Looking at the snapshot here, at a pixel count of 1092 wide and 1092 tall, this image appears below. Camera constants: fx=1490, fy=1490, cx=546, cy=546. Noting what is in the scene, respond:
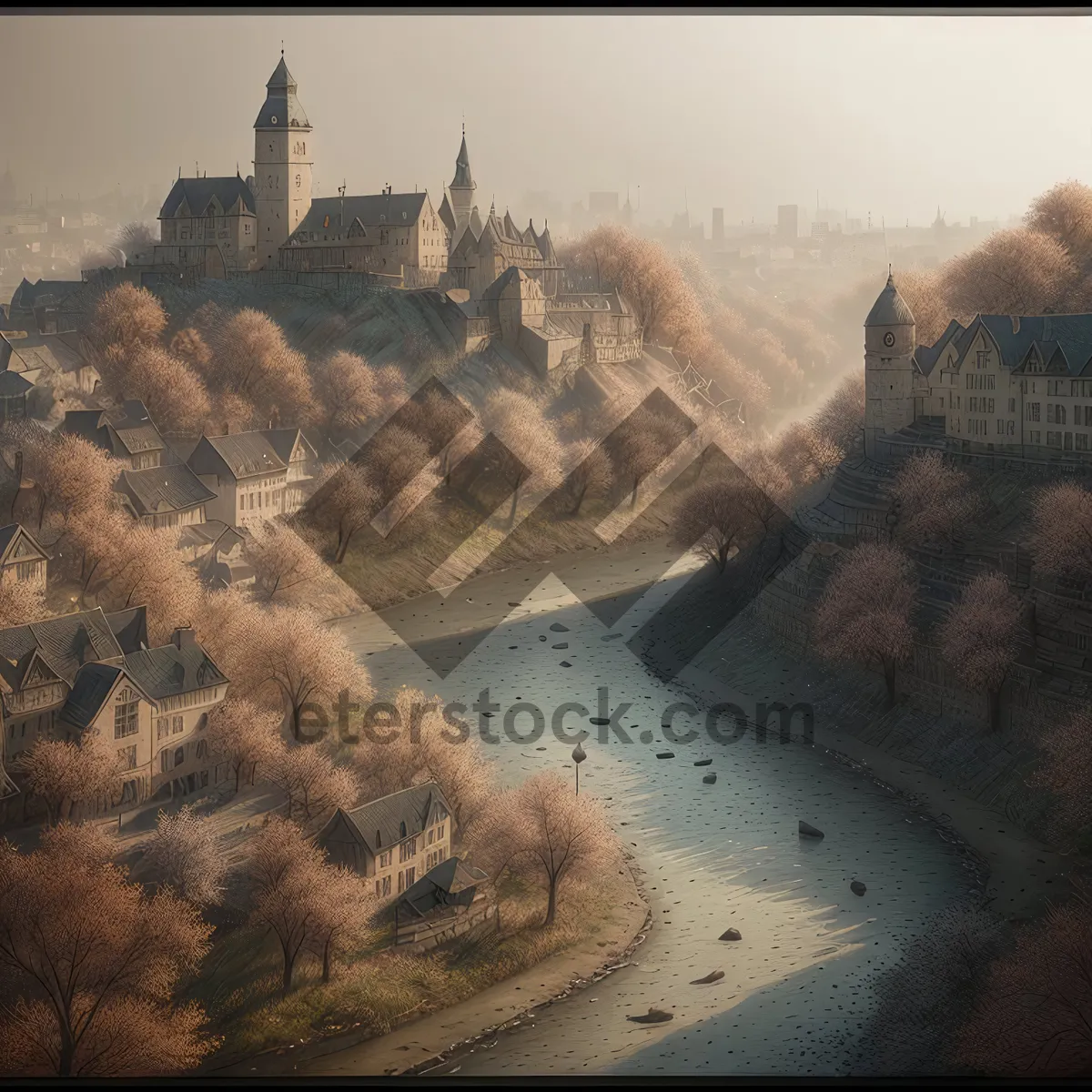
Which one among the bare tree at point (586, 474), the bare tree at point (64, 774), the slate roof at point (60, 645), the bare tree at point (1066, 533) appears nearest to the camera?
the bare tree at point (64, 774)

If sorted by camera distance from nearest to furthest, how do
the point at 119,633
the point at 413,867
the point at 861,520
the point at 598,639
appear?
the point at 413,867
the point at 119,633
the point at 861,520
the point at 598,639

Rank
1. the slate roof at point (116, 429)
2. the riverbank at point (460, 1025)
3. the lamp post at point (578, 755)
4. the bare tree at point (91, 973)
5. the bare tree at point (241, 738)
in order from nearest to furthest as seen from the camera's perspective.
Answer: the bare tree at point (91, 973), the riverbank at point (460, 1025), the bare tree at point (241, 738), the lamp post at point (578, 755), the slate roof at point (116, 429)

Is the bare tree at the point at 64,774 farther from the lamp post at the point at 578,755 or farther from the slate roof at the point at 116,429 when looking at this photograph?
the slate roof at the point at 116,429

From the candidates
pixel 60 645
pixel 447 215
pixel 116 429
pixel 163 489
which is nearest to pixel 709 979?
pixel 60 645

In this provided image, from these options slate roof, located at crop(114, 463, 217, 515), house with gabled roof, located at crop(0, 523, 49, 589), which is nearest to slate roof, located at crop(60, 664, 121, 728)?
house with gabled roof, located at crop(0, 523, 49, 589)

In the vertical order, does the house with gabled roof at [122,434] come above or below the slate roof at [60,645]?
above

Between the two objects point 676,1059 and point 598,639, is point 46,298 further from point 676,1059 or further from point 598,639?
point 676,1059

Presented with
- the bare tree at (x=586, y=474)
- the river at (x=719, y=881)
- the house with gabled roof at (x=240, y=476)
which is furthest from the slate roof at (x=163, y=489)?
the bare tree at (x=586, y=474)

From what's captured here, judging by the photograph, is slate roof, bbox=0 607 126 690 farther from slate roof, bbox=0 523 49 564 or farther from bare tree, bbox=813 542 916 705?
bare tree, bbox=813 542 916 705

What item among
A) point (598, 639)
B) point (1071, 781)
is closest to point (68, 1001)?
point (1071, 781)
